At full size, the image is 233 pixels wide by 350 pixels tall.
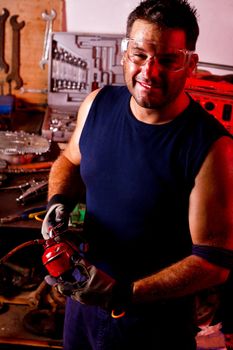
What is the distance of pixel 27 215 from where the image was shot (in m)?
1.64

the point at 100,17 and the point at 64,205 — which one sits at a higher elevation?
the point at 100,17

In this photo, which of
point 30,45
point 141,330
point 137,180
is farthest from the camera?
point 30,45

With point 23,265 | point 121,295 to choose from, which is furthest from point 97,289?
point 23,265

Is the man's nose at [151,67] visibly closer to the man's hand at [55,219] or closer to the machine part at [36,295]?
the man's hand at [55,219]

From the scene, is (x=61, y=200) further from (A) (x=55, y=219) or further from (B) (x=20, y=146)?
(B) (x=20, y=146)

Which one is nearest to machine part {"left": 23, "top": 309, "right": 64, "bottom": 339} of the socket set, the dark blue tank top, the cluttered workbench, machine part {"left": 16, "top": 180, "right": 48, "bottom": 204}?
the cluttered workbench

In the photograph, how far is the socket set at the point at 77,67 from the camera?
8.81 feet

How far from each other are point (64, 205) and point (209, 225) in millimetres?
518

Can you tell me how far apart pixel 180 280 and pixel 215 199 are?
0.24 metres

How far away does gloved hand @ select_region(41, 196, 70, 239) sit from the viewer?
131 cm

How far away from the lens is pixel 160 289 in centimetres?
115

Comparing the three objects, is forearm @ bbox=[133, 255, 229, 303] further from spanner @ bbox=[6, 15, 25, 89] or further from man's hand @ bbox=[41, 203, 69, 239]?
spanner @ bbox=[6, 15, 25, 89]

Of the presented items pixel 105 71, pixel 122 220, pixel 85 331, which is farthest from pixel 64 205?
pixel 105 71

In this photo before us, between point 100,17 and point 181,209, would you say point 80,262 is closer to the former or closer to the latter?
point 181,209
